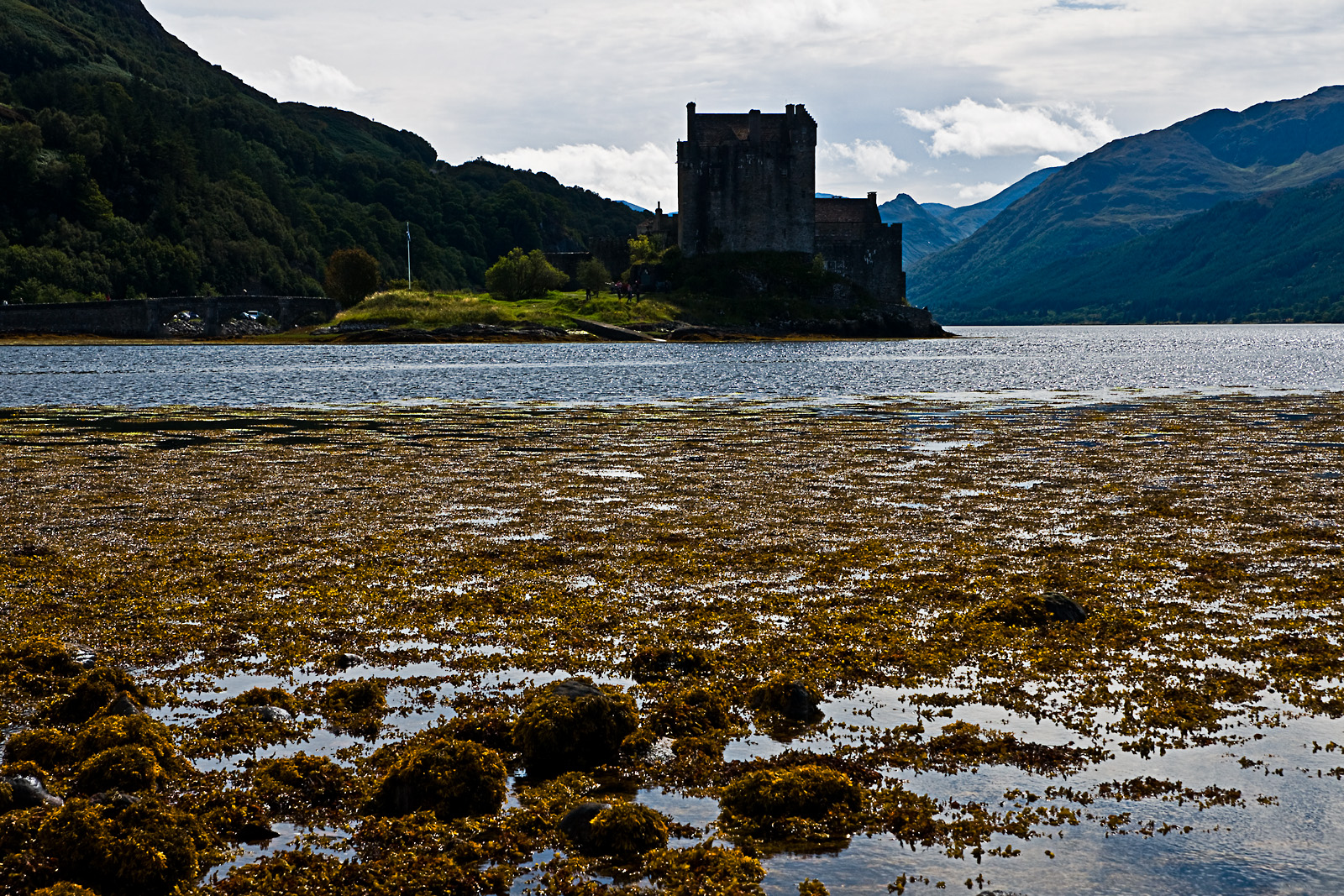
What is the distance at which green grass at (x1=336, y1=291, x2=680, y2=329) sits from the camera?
12875 centimetres

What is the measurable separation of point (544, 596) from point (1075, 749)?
5.95 meters

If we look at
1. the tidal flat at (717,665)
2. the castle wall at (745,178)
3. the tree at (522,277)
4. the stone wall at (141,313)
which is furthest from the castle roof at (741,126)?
the tidal flat at (717,665)

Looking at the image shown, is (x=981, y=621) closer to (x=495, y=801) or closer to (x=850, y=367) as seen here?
(x=495, y=801)

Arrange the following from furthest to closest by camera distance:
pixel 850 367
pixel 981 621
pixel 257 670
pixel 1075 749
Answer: pixel 850 367
pixel 981 621
pixel 257 670
pixel 1075 749

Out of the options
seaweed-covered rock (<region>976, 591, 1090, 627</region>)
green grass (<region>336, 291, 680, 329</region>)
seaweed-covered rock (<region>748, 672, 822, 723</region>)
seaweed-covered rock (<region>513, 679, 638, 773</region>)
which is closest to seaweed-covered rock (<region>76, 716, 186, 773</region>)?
seaweed-covered rock (<region>513, 679, 638, 773</region>)

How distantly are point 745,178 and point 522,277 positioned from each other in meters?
30.3

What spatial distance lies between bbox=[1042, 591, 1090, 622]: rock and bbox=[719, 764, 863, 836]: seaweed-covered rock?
15.0ft

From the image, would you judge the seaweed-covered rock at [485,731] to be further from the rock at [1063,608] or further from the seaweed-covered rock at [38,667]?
the rock at [1063,608]

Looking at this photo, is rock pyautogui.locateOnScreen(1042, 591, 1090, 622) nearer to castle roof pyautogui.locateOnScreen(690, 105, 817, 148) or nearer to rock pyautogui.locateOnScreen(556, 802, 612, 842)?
rock pyautogui.locateOnScreen(556, 802, 612, 842)

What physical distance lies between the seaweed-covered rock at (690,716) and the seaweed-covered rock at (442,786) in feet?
4.88

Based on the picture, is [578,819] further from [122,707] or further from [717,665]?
[122,707]

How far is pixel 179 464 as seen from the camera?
23.5 meters

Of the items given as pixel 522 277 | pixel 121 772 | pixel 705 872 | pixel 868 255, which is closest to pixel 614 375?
pixel 121 772

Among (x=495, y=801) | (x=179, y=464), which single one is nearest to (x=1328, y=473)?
(x=495, y=801)
